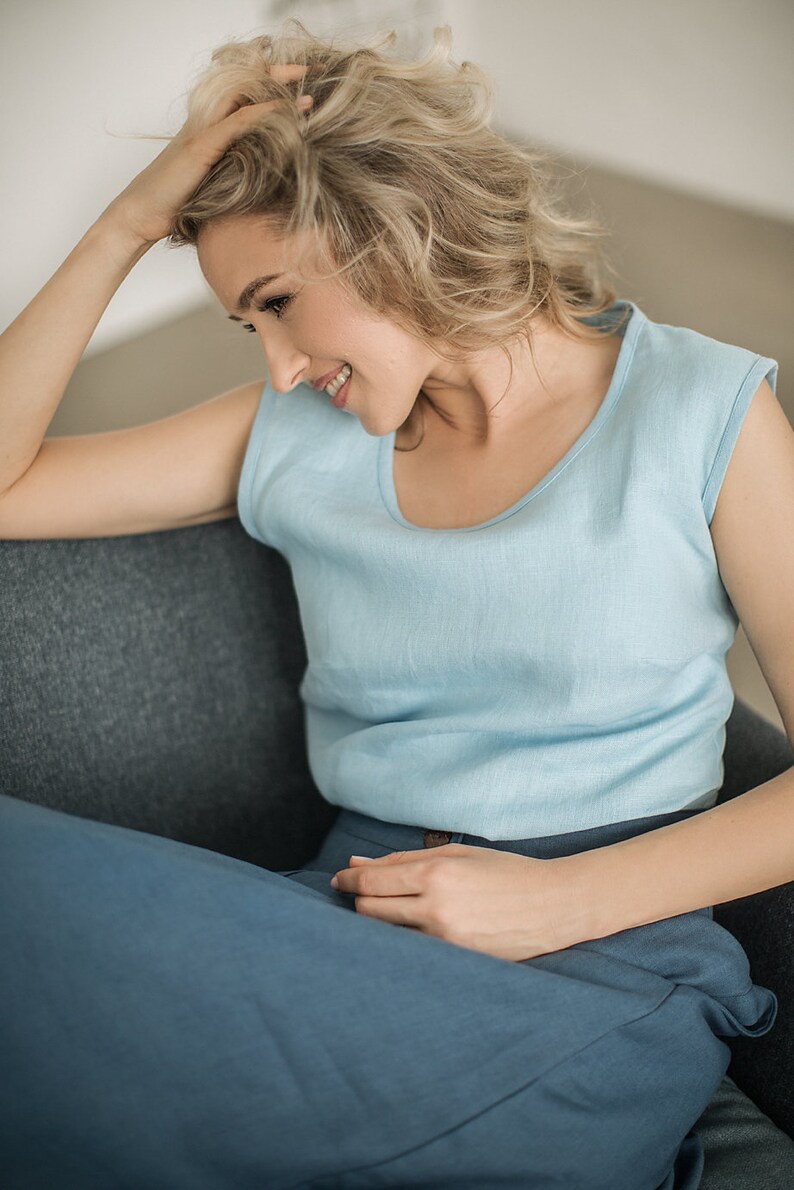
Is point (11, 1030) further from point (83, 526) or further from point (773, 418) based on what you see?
point (773, 418)

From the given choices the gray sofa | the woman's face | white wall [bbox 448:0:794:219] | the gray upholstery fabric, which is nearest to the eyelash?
the woman's face

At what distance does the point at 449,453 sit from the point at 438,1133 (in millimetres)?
697

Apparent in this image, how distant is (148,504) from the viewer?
117 centimetres

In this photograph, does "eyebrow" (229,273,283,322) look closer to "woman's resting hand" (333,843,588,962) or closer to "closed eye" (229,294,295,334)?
"closed eye" (229,294,295,334)

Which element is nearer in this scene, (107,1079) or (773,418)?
(107,1079)

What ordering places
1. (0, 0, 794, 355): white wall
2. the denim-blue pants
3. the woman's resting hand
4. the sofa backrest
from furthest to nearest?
(0, 0, 794, 355): white wall
the sofa backrest
the woman's resting hand
the denim-blue pants

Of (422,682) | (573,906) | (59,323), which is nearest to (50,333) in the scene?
(59,323)

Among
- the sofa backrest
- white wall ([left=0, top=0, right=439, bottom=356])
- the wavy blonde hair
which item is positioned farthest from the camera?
white wall ([left=0, top=0, right=439, bottom=356])

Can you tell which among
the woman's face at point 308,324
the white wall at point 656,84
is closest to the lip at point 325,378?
the woman's face at point 308,324

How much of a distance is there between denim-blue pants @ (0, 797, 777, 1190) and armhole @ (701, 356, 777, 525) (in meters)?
0.46

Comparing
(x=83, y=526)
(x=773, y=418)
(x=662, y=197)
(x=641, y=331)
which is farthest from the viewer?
(x=662, y=197)

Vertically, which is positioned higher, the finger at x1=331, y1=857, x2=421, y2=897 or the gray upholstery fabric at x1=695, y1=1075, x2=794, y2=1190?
the finger at x1=331, y1=857, x2=421, y2=897

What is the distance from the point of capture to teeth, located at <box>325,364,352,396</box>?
101 centimetres

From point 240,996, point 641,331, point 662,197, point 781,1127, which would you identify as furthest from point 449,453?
point 781,1127
